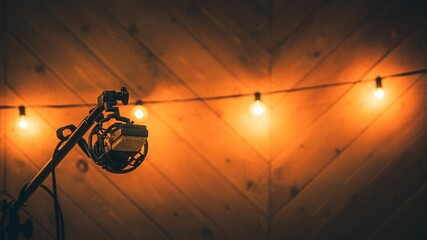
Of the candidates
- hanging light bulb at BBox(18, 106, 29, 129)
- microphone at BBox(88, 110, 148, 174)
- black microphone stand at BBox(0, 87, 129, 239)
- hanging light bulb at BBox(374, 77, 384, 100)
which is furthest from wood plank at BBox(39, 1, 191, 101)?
microphone at BBox(88, 110, 148, 174)

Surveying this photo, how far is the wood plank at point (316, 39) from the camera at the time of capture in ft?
9.57

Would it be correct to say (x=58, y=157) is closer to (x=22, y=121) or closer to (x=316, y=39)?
(x=22, y=121)

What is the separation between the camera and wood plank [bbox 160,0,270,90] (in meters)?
2.98

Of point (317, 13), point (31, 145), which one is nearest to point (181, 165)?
point (31, 145)

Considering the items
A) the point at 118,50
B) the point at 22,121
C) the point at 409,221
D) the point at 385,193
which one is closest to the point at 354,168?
the point at 385,193

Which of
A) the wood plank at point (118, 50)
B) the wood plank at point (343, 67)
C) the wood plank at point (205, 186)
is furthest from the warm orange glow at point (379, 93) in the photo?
the wood plank at point (118, 50)

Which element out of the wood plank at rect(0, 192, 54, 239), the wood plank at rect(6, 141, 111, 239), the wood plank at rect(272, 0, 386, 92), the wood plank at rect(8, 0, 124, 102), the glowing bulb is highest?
the wood plank at rect(272, 0, 386, 92)

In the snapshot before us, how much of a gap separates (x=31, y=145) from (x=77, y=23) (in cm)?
70

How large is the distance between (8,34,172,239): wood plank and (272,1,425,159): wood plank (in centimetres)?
84

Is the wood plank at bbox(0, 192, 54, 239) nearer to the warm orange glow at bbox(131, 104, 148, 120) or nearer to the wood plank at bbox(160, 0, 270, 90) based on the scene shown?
the warm orange glow at bbox(131, 104, 148, 120)

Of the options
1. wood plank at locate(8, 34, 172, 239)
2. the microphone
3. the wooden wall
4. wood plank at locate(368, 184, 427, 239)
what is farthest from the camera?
wood plank at locate(8, 34, 172, 239)

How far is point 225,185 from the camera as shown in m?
2.98

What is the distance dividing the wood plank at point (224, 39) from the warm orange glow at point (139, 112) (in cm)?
47

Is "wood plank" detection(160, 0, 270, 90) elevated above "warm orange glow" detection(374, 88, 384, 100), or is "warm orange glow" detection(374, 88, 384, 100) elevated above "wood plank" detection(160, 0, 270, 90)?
"wood plank" detection(160, 0, 270, 90)
